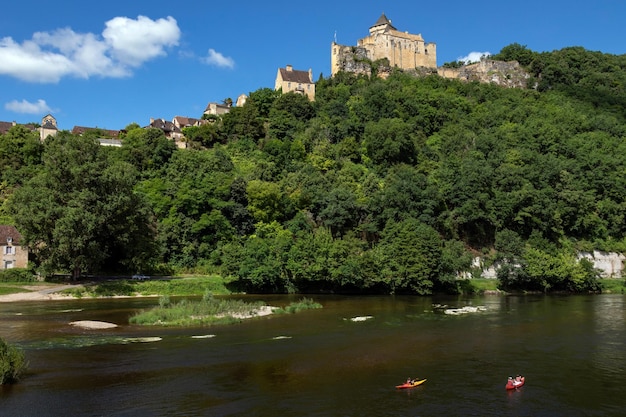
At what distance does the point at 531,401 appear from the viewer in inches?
874

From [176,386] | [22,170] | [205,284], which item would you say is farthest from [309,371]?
[22,170]

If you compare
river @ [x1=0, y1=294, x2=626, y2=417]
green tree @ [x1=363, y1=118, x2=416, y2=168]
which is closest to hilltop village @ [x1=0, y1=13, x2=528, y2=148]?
green tree @ [x1=363, y1=118, x2=416, y2=168]

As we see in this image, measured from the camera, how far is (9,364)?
23594mm

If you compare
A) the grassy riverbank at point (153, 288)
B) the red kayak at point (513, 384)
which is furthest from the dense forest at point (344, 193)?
the red kayak at point (513, 384)

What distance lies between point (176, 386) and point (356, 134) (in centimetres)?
8405

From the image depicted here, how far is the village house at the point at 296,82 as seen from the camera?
119688 millimetres

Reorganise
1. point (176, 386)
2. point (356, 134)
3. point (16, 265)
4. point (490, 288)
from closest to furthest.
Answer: point (176, 386) → point (16, 265) → point (490, 288) → point (356, 134)

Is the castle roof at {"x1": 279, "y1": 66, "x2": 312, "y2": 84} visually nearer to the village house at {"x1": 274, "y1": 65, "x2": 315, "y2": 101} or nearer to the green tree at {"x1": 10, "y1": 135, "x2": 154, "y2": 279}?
the village house at {"x1": 274, "y1": 65, "x2": 315, "y2": 101}

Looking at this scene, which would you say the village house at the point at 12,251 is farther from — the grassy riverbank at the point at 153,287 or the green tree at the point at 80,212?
the grassy riverbank at the point at 153,287

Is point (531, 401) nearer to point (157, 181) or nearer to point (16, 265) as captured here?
point (16, 265)

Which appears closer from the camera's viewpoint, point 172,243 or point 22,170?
point 172,243

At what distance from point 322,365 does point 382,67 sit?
108545 mm

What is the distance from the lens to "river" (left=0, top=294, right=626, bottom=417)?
21469 millimetres

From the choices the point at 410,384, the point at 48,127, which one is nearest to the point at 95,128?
the point at 48,127
